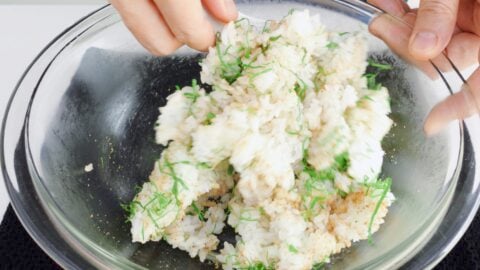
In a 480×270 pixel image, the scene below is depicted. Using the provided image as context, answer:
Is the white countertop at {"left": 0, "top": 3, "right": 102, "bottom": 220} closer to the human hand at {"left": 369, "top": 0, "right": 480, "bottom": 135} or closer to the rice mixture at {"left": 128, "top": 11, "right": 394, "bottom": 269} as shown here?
the rice mixture at {"left": 128, "top": 11, "right": 394, "bottom": 269}

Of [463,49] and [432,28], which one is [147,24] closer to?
[432,28]

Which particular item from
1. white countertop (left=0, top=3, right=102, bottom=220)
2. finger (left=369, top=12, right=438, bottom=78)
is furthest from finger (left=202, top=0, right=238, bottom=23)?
white countertop (left=0, top=3, right=102, bottom=220)

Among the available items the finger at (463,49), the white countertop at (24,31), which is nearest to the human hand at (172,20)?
the finger at (463,49)

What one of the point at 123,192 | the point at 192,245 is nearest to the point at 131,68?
the point at 123,192

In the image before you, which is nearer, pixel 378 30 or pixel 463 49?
pixel 378 30

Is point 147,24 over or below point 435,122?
over

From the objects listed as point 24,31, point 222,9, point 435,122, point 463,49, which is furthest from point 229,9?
point 24,31

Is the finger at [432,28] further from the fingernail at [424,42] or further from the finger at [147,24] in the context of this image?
the finger at [147,24]
